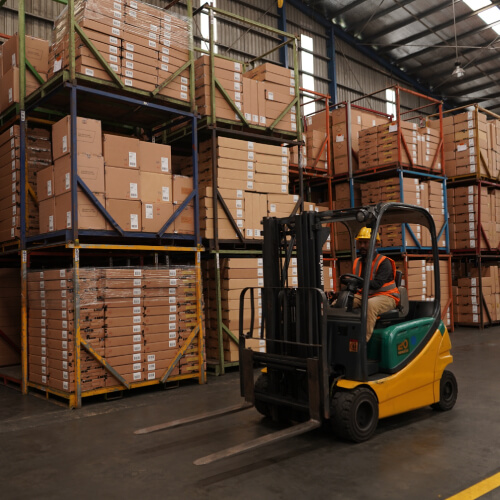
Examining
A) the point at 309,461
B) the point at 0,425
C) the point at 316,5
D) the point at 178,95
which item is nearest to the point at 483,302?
the point at 178,95

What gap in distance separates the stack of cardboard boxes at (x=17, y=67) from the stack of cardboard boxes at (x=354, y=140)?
7.09 m

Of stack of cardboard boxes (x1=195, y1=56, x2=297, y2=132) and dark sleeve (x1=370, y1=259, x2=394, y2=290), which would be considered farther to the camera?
stack of cardboard boxes (x1=195, y1=56, x2=297, y2=132)

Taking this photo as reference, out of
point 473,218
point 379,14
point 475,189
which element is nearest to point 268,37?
point 379,14

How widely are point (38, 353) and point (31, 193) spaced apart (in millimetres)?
2257

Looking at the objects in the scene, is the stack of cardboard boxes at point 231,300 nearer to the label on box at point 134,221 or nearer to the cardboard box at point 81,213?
the label on box at point 134,221

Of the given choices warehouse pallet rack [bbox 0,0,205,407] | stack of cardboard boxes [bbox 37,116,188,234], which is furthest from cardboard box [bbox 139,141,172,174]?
warehouse pallet rack [bbox 0,0,205,407]

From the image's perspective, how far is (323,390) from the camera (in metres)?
4.36

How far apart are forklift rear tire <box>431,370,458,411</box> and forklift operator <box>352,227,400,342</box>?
41.9 inches

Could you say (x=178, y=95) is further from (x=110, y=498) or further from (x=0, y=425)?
(x=110, y=498)

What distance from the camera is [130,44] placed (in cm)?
703

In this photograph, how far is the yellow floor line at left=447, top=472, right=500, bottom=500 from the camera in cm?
340

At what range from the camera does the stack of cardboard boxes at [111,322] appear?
6.32 meters

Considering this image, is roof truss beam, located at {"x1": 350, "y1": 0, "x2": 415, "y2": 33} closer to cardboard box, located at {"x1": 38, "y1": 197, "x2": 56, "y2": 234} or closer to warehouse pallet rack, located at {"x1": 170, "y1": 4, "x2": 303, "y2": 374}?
warehouse pallet rack, located at {"x1": 170, "y1": 4, "x2": 303, "y2": 374}

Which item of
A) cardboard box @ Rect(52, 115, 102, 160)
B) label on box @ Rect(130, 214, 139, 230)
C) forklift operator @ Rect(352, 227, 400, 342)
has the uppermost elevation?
cardboard box @ Rect(52, 115, 102, 160)
